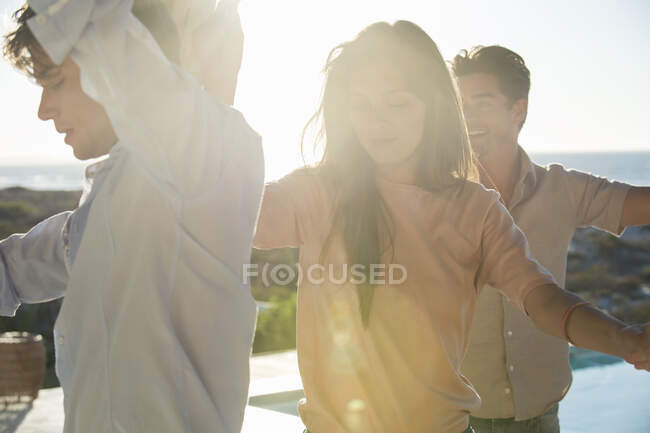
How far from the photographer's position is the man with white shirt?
39.3 inches

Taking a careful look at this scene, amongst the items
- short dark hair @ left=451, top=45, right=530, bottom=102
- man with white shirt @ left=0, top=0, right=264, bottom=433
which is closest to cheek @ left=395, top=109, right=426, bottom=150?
man with white shirt @ left=0, top=0, right=264, bottom=433

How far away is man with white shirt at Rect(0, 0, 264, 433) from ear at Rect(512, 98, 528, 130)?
5.85 feet

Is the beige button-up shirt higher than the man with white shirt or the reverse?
the reverse

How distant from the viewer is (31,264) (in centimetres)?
138

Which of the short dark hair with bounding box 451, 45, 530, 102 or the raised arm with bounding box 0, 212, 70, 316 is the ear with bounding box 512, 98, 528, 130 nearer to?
the short dark hair with bounding box 451, 45, 530, 102

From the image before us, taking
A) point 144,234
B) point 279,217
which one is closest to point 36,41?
point 144,234

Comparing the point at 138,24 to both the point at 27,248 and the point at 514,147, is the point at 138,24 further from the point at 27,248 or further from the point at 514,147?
the point at 514,147

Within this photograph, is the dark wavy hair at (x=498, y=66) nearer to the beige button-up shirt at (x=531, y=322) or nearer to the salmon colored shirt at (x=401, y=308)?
the beige button-up shirt at (x=531, y=322)

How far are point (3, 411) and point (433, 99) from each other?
4809 mm

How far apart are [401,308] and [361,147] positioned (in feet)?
1.27

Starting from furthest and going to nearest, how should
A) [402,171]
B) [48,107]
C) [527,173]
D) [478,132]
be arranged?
1. [478,132]
2. [527,173]
3. [402,171]
4. [48,107]

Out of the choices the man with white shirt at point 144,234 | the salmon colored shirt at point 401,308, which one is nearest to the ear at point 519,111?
the salmon colored shirt at point 401,308

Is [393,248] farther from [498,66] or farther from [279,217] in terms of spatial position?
[498,66]

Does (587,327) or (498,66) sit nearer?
(587,327)
